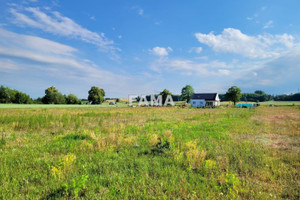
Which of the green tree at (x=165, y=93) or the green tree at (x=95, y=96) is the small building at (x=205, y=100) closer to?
the green tree at (x=165, y=93)

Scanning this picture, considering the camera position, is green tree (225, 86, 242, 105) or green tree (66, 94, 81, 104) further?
green tree (66, 94, 81, 104)

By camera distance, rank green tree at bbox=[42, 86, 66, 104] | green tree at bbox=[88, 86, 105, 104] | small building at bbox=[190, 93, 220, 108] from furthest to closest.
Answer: green tree at bbox=[88, 86, 105, 104] < green tree at bbox=[42, 86, 66, 104] < small building at bbox=[190, 93, 220, 108]

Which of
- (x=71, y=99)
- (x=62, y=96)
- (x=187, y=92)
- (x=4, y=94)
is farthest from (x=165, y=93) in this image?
(x=4, y=94)

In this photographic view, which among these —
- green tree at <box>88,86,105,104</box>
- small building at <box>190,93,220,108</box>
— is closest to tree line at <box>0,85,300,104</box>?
green tree at <box>88,86,105,104</box>

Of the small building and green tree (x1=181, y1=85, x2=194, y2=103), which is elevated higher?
green tree (x1=181, y1=85, x2=194, y2=103)

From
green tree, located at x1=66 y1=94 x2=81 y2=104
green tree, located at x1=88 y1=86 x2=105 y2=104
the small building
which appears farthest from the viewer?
green tree, located at x1=66 y1=94 x2=81 y2=104

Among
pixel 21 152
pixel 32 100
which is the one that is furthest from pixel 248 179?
pixel 32 100

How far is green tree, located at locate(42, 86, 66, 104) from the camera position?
7750cm

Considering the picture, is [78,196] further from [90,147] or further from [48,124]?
[48,124]

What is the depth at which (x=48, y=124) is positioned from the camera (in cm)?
1198

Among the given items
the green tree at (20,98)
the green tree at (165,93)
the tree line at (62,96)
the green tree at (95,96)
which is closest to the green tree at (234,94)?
the tree line at (62,96)

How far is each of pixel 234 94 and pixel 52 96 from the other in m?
98.8

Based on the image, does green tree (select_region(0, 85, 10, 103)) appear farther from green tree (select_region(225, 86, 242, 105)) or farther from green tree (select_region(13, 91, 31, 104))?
green tree (select_region(225, 86, 242, 105))

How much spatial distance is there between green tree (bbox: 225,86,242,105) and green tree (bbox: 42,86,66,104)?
9426cm
